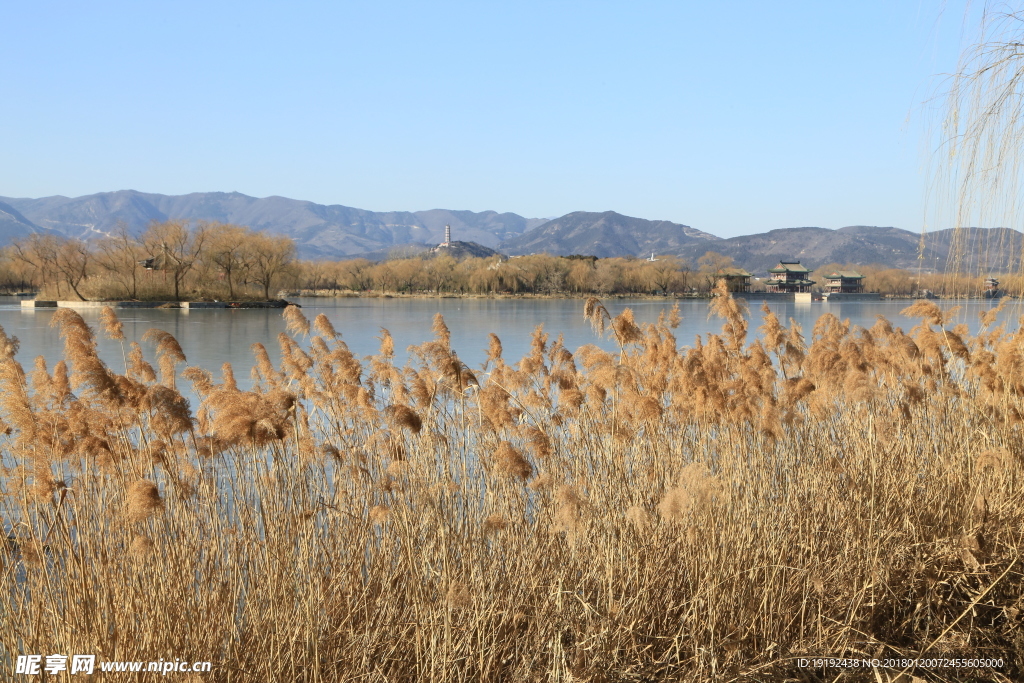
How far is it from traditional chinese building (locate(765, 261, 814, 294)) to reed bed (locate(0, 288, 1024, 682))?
354 feet

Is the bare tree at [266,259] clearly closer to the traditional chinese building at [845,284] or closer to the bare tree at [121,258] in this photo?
the bare tree at [121,258]

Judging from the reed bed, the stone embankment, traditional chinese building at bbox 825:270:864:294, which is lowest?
the stone embankment

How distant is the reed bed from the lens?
2689 mm

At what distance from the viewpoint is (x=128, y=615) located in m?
2.60

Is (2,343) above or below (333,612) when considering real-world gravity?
above

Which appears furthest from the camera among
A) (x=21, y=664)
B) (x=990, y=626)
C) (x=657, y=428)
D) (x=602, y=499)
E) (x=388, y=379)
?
(x=388, y=379)

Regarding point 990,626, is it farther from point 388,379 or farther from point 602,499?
point 388,379

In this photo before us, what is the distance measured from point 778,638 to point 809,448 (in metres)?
2.45

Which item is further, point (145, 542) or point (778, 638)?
point (778, 638)

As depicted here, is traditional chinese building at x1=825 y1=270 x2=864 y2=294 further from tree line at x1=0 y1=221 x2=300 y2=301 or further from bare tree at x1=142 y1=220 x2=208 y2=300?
bare tree at x1=142 y1=220 x2=208 y2=300

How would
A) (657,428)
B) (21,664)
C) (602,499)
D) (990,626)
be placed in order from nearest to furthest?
(21,664) < (990,626) < (602,499) < (657,428)

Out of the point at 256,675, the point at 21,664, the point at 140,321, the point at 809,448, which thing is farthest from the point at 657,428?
the point at 140,321

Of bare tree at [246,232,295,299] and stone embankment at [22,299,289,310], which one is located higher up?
bare tree at [246,232,295,299]

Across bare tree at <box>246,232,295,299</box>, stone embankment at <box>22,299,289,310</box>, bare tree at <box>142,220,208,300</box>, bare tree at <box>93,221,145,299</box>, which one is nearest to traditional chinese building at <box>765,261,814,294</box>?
bare tree at <box>246,232,295,299</box>
